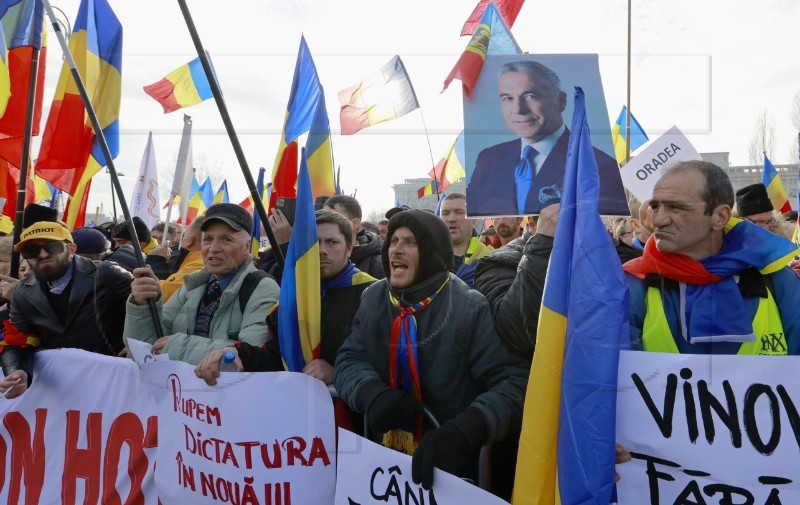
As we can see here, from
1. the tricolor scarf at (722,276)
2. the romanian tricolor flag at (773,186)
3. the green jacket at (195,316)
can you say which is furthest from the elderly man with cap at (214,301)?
the romanian tricolor flag at (773,186)

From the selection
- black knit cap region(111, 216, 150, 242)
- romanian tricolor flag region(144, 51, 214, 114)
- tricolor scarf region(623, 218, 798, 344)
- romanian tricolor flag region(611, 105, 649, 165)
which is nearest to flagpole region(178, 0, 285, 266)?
tricolor scarf region(623, 218, 798, 344)

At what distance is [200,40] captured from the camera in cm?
298

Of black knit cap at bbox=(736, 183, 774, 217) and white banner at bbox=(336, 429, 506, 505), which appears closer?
white banner at bbox=(336, 429, 506, 505)

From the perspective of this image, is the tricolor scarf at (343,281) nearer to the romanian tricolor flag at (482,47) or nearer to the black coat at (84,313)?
the romanian tricolor flag at (482,47)

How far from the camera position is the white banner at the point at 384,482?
6.38ft

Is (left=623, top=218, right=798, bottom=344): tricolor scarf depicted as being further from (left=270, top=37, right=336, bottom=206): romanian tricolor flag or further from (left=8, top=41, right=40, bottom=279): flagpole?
(left=8, top=41, right=40, bottom=279): flagpole

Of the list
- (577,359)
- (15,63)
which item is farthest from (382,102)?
(577,359)

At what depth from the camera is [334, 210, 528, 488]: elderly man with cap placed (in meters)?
2.14

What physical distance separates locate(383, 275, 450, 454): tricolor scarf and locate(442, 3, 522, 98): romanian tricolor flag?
1.06 meters

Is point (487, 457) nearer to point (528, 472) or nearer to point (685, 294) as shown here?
point (528, 472)

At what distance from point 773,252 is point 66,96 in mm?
4365

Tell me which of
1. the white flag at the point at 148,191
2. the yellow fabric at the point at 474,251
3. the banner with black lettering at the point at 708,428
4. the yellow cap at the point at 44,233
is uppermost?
the white flag at the point at 148,191

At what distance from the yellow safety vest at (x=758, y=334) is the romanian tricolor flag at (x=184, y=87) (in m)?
5.07

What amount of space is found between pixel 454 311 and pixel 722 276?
960 mm
